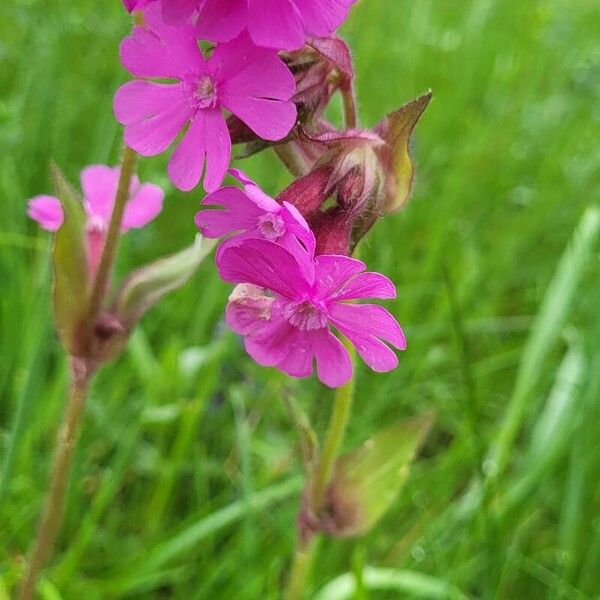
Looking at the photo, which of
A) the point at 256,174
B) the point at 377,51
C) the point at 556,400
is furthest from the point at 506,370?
the point at 377,51

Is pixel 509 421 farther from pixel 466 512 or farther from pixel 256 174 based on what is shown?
pixel 256 174

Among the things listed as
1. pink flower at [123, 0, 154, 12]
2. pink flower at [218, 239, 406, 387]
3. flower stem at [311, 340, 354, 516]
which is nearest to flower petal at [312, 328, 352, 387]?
pink flower at [218, 239, 406, 387]

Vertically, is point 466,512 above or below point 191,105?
below

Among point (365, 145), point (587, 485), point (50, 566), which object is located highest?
point (365, 145)

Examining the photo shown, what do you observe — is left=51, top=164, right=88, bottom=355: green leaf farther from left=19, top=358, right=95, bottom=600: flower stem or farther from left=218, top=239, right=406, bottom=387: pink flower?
left=218, top=239, right=406, bottom=387: pink flower

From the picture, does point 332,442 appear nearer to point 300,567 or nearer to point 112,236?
point 300,567

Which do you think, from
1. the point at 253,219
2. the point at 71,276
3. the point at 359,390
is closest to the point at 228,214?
the point at 253,219

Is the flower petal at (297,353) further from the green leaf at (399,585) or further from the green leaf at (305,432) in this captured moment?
the green leaf at (399,585)
